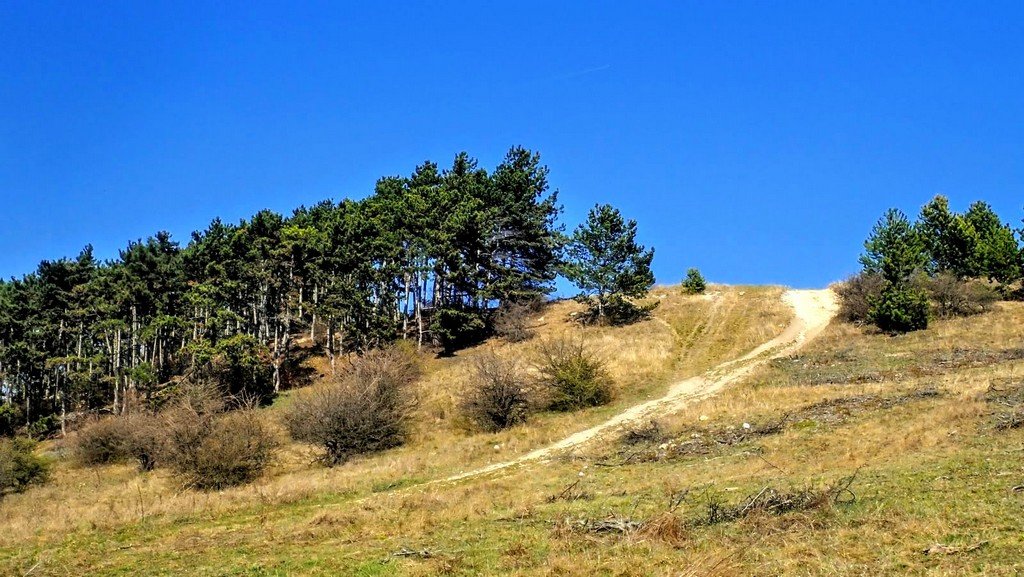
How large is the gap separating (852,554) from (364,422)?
27.8m

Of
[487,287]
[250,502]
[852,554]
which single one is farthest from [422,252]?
[852,554]

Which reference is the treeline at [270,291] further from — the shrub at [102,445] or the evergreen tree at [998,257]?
the evergreen tree at [998,257]

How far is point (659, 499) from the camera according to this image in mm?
19062

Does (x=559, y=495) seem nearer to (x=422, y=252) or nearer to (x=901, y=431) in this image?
(x=901, y=431)

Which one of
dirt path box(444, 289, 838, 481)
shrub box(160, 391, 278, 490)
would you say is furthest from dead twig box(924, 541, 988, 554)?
shrub box(160, 391, 278, 490)

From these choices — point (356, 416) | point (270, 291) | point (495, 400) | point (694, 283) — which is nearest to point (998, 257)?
point (694, 283)

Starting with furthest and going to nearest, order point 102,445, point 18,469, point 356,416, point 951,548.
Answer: point 102,445
point 18,469
point 356,416
point 951,548

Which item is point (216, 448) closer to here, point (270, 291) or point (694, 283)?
point (270, 291)

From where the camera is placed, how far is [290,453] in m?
38.7

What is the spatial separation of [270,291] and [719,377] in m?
34.7

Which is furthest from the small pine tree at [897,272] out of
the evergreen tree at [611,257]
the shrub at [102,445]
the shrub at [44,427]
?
the shrub at [44,427]

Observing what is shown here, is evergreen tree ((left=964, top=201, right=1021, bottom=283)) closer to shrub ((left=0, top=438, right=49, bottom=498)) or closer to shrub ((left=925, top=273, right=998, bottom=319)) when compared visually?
shrub ((left=925, top=273, right=998, bottom=319))

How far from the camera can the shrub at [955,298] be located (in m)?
53.1

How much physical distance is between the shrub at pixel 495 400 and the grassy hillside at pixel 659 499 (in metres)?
1.16
